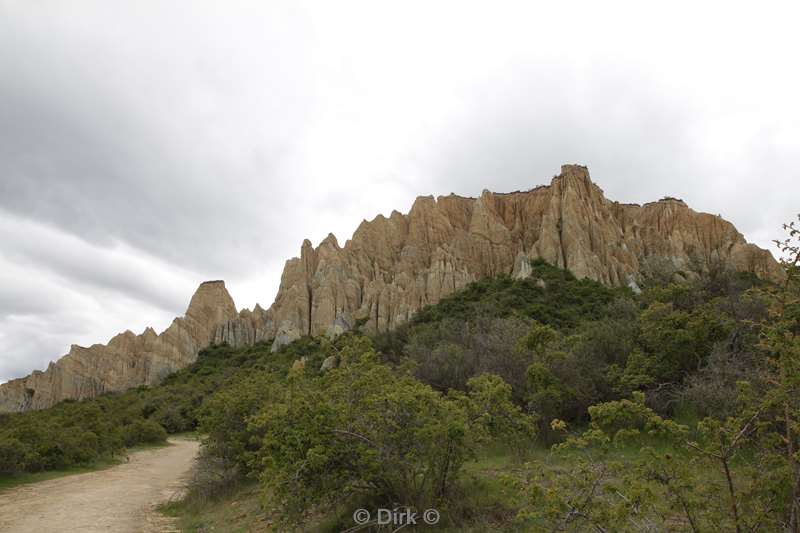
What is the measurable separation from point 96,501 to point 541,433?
1109cm

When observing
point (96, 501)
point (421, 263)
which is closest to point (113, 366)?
point (421, 263)

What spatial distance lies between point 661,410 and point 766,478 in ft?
25.1

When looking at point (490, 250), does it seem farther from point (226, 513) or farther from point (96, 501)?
point (96, 501)

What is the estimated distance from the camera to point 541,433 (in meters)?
11.6

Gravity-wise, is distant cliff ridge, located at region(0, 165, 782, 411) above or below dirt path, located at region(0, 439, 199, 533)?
above

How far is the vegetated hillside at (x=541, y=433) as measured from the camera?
13.5 feet

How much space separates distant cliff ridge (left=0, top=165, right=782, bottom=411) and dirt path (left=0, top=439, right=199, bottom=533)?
32.7m

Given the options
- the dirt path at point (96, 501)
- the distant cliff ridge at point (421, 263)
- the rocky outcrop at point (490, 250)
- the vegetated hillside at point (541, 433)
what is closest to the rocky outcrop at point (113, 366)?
the distant cliff ridge at point (421, 263)

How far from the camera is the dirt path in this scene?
371 inches

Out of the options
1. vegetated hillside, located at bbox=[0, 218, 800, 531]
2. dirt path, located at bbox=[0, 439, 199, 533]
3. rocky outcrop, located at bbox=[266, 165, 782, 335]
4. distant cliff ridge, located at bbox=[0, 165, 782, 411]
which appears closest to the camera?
vegetated hillside, located at bbox=[0, 218, 800, 531]

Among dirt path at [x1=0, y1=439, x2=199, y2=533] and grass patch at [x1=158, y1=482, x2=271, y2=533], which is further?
dirt path at [x1=0, y1=439, x2=199, y2=533]

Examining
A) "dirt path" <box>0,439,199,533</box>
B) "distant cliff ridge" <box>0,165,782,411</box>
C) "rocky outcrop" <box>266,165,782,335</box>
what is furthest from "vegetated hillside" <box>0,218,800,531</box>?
"distant cliff ridge" <box>0,165,782,411</box>

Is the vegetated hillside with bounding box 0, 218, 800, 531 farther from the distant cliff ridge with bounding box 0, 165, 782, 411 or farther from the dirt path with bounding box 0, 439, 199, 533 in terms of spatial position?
the distant cliff ridge with bounding box 0, 165, 782, 411

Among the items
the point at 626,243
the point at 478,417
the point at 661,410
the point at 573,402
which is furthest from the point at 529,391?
the point at 626,243
